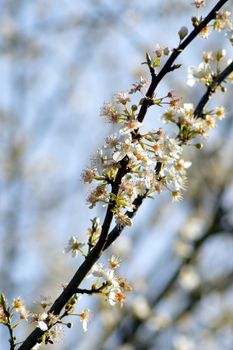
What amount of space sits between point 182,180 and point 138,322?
6.23 m

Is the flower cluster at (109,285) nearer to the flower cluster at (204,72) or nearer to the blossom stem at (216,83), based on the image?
the blossom stem at (216,83)

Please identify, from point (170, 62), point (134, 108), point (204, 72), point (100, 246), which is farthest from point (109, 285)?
point (204, 72)

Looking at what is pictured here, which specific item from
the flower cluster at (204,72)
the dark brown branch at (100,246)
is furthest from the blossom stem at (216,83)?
the dark brown branch at (100,246)

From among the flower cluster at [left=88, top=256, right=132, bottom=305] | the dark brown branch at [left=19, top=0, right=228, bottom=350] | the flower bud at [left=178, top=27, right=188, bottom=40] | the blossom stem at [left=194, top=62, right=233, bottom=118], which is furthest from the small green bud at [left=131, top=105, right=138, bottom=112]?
the blossom stem at [left=194, top=62, right=233, bottom=118]

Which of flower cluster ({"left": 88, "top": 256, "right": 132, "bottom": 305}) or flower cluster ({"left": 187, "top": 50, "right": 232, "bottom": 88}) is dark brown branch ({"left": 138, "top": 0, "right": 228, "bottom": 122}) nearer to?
flower cluster ({"left": 187, "top": 50, "right": 232, "bottom": 88})

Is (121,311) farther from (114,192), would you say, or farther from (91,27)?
(114,192)

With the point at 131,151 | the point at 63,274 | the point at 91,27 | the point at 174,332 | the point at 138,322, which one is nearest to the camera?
the point at 131,151

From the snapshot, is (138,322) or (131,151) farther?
(138,322)

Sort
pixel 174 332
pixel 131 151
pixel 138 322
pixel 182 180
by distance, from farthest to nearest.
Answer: pixel 174 332 → pixel 138 322 → pixel 182 180 → pixel 131 151

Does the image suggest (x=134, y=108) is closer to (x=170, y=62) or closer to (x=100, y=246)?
(x=170, y=62)

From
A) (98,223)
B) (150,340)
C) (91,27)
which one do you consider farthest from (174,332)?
(98,223)

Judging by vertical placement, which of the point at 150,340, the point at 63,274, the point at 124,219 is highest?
the point at 63,274

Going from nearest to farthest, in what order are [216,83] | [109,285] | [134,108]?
[134,108], [109,285], [216,83]

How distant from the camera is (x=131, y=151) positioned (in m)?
1.97
